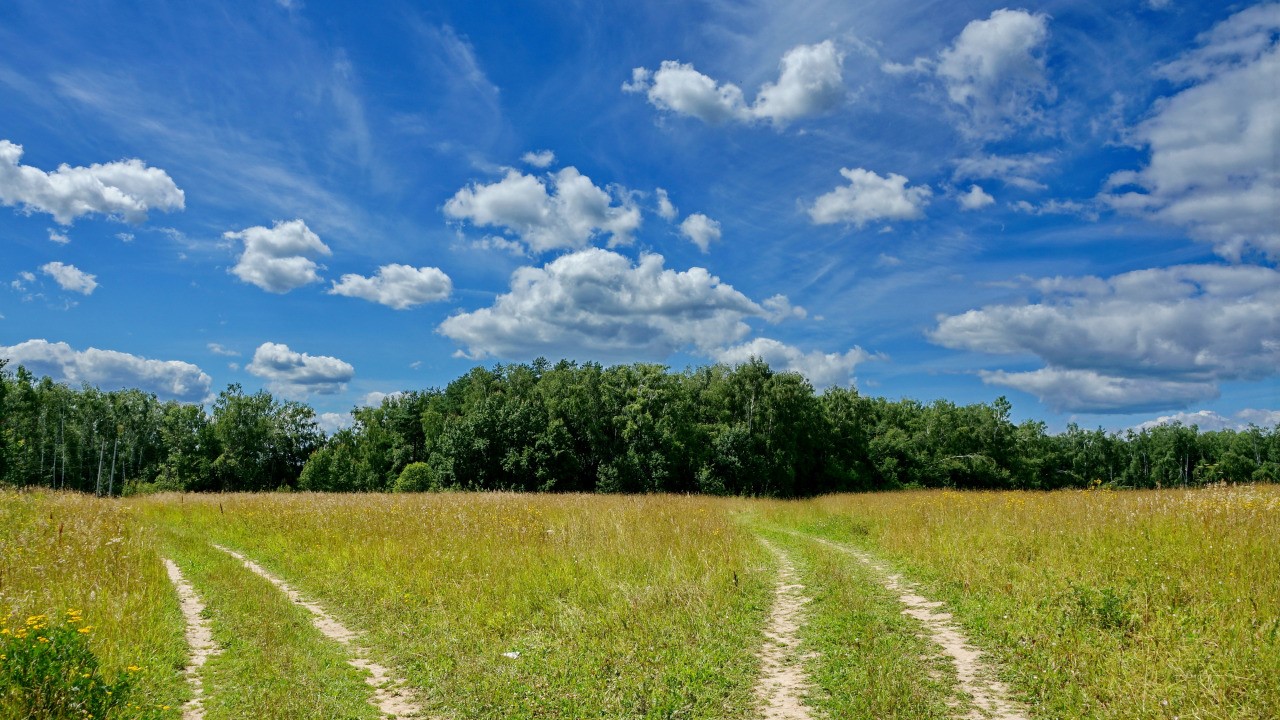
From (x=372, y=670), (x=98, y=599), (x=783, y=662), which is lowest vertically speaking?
(x=372, y=670)

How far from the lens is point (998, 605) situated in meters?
8.98

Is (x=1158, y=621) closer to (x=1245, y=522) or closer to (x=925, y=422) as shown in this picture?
(x=1245, y=522)

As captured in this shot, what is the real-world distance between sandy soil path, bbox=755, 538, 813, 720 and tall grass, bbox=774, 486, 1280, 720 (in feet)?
7.21

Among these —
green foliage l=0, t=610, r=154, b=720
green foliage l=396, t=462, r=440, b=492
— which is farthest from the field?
green foliage l=396, t=462, r=440, b=492

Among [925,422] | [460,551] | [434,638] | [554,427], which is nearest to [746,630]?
[434,638]

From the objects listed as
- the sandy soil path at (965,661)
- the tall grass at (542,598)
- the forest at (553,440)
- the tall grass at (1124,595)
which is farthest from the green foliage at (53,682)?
the forest at (553,440)

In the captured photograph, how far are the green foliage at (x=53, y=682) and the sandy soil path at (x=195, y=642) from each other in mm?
542

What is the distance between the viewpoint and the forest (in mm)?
50156

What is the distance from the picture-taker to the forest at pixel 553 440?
50156 mm

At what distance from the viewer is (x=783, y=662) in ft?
25.0

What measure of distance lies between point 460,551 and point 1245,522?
13259 millimetres

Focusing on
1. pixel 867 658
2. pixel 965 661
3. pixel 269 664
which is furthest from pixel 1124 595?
pixel 269 664

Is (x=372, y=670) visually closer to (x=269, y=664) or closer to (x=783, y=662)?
(x=269, y=664)

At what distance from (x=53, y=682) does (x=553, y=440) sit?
43.8 m
